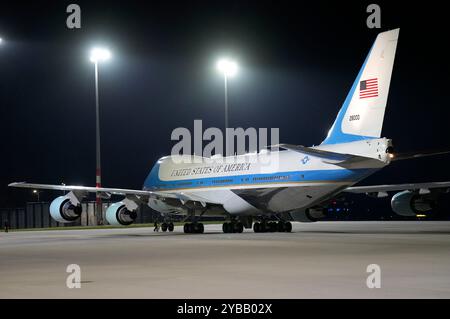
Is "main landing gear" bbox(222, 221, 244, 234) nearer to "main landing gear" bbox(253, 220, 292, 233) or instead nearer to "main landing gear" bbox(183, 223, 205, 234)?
"main landing gear" bbox(253, 220, 292, 233)

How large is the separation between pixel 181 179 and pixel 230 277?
26629 millimetres

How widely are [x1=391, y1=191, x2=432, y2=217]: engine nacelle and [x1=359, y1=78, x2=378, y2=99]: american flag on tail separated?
9.98 meters

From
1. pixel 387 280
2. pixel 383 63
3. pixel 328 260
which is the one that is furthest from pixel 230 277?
pixel 383 63

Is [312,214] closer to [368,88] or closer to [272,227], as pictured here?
[272,227]

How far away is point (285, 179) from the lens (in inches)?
1254

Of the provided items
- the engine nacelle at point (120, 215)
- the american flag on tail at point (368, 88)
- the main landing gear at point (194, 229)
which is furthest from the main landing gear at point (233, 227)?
the american flag on tail at point (368, 88)

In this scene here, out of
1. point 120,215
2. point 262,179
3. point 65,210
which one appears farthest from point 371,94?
point 65,210

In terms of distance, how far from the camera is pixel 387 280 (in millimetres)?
11945

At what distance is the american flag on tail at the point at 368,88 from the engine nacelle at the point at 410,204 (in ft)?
32.7

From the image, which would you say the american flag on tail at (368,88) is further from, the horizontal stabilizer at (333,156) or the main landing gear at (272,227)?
the main landing gear at (272,227)

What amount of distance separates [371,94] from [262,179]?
7.71m

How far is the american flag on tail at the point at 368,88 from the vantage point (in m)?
27.4

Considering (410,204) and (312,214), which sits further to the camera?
(312,214)
